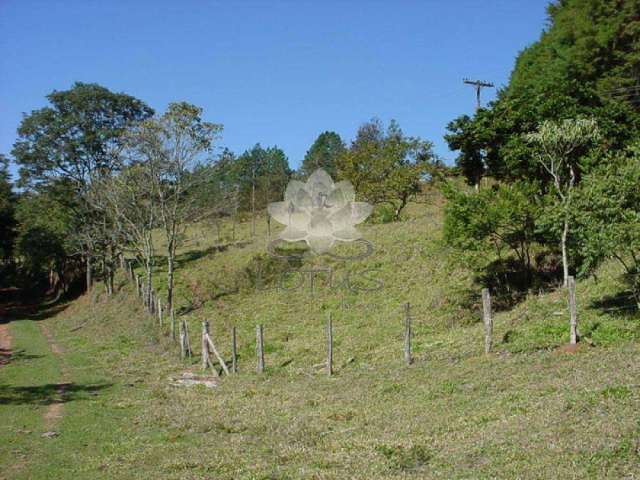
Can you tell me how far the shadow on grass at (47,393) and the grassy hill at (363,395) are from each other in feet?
0.29

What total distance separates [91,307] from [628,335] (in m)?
36.6

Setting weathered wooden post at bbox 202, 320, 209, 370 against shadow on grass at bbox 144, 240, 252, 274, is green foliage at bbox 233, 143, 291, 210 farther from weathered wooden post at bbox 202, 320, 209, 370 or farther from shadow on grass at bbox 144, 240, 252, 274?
weathered wooden post at bbox 202, 320, 209, 370

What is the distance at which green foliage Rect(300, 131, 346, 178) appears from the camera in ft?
215

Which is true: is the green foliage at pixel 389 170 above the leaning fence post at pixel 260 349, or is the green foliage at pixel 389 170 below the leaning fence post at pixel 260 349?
above

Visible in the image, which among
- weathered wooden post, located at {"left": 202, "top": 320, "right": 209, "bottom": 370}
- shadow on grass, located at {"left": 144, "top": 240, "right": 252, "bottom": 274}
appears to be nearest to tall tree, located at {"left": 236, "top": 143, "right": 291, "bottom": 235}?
shadow on grass, located at {"left": 144, "top": 240, "right": 252, "bottom": 274}

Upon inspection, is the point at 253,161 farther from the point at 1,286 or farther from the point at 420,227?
the point at 420,227

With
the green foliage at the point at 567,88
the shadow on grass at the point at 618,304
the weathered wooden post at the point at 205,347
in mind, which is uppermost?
the green foliage at the point at 567,88

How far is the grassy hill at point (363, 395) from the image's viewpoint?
9.01 metres

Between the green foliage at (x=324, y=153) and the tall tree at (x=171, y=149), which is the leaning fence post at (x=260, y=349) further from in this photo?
the green foliage at (x=324, y=153)

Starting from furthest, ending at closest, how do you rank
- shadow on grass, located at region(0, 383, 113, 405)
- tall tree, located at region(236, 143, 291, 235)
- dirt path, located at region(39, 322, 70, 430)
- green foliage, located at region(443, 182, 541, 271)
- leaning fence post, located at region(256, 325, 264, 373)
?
tall tree, located at region(236, 143, 291, 235) < green foliage, located at region(443, 182, 541, 271) < leaning fence post, located at region(256, 325, 264, 373) < shadow on grass, located at region(0, 383, 113, 405) < dirt path, located at region(39, 322, 70, 430)

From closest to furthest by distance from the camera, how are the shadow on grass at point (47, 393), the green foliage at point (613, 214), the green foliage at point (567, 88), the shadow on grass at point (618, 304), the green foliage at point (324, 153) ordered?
the green foliage at point (613, 214) → the shadow on grass at point (618, 304) → the shadow on grass at point (47, 393) → the green foliage at point (567, 88) → the green foliage at point (324, 153)

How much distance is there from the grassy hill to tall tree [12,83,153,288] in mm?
16201

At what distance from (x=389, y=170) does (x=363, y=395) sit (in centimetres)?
3074

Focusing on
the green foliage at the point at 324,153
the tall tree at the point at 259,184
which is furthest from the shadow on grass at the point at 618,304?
the green foliage at the point at 324,153
